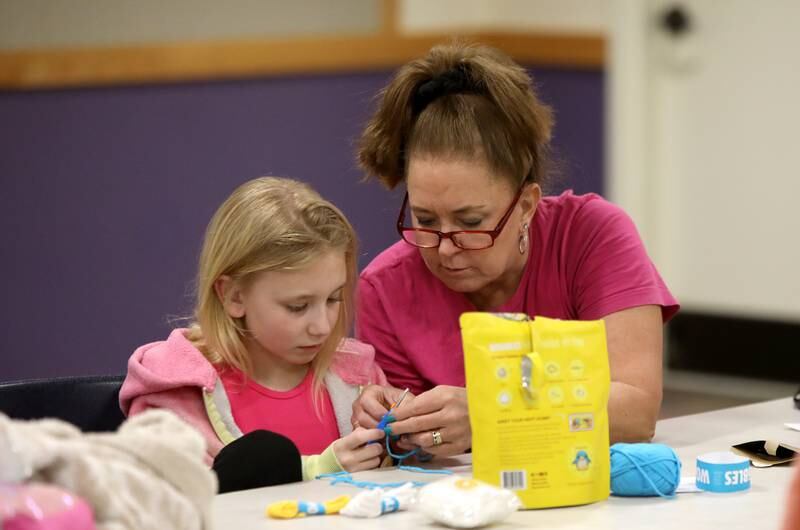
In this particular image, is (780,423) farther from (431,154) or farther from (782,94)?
(782,94)

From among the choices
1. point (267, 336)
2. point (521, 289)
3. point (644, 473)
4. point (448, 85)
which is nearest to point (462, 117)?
point (448, 85)

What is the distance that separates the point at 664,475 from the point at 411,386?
2.30 ft

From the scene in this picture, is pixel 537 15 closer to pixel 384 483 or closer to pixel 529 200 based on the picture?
pixel 529 200

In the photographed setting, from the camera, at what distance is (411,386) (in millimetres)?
2350

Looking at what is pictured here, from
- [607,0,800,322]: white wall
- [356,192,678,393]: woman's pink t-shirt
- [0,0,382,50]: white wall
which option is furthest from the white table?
[607,0,800,322]: white wall

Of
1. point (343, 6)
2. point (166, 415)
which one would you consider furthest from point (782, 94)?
point (166, 415)

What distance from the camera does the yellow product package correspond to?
166 centimetres

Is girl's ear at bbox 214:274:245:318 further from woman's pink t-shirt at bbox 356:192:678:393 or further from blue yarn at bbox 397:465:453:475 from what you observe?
blue yarn at bbox 397:465:453:475

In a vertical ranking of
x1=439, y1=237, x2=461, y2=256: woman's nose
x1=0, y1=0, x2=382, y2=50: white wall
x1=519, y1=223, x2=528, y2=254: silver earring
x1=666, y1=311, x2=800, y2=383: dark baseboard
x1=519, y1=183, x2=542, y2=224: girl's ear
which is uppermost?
x1=0, y1=0, x2=382, y2=50: white wall

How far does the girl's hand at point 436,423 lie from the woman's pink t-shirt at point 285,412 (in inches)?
10.8

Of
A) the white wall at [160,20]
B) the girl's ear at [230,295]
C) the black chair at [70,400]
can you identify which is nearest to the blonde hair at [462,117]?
the girl's ear at [230,295]

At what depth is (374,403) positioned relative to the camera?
204 centimetres

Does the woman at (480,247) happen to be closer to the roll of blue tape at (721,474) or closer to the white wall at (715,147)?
the roll of blue tape at (721,474)

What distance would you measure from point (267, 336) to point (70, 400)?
0.34 m
